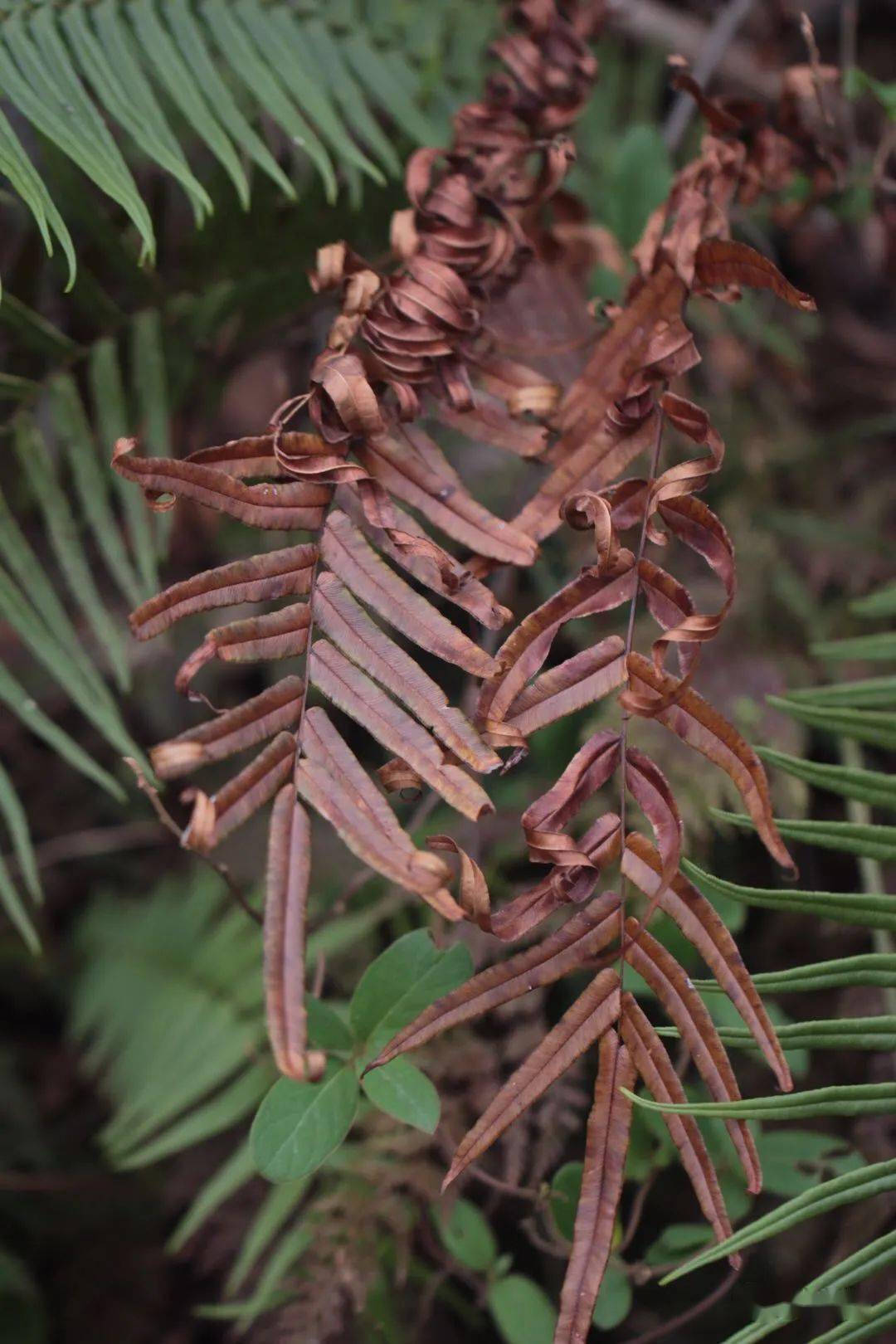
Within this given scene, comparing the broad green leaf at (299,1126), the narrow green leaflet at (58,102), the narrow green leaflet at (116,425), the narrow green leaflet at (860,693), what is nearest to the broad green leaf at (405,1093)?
the broad green leaf at (299,1126)

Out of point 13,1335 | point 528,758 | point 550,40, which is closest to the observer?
point 550,40

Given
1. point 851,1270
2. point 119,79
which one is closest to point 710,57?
point 119,79

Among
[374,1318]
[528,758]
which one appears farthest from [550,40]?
[374,1318]

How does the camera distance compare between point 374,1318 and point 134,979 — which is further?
point 134,979

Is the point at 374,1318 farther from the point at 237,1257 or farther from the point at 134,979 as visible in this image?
the point at 134,979

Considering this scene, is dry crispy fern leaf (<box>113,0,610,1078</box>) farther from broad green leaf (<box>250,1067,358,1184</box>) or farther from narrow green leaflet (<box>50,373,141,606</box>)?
narrow green leaflet (<box>50,373,141,606</box>)

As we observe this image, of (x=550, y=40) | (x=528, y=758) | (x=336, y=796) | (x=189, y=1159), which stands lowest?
(x=189, y=1159)

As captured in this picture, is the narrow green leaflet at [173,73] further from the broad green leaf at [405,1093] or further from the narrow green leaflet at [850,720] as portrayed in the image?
the broad green leaf at [405,1093]

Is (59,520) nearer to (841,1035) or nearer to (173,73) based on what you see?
(173,73)
